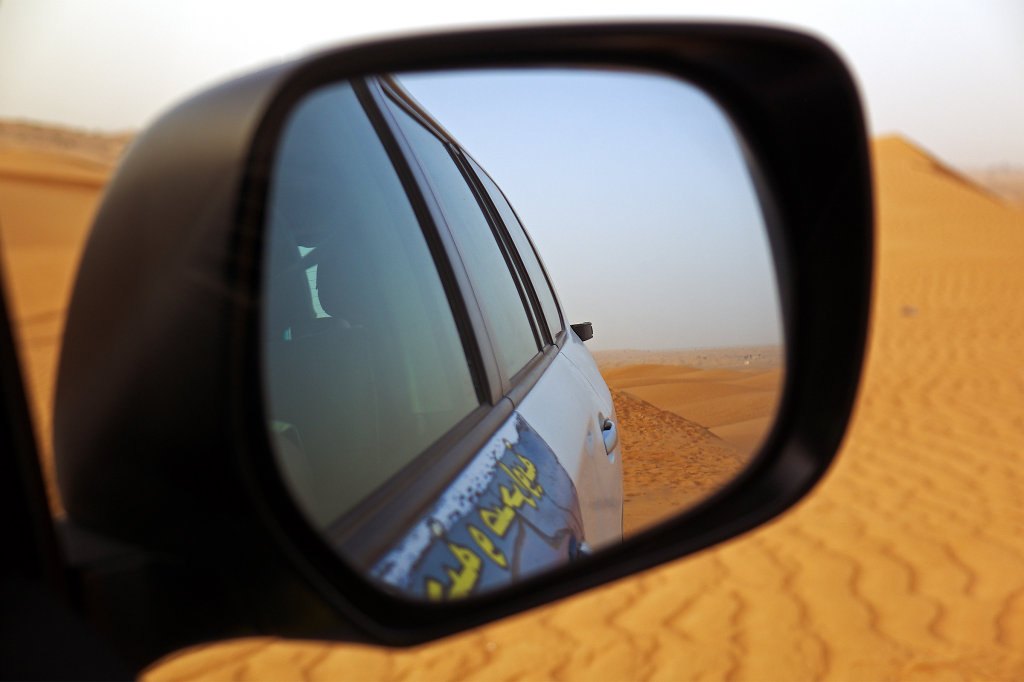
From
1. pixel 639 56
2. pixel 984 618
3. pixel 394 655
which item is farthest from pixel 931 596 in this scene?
pixel 639 56

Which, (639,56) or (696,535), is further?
(639,56)

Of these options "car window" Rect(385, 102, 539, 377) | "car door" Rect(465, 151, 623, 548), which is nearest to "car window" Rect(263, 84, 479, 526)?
"car window" Rect(385, 102, 539, 377)

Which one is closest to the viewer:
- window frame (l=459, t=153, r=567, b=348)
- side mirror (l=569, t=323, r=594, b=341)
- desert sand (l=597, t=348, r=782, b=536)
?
desert sand (l=597, t=348, r=782, b=536)

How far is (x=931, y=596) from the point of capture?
4.14 m

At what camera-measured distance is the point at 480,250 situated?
2.00 m

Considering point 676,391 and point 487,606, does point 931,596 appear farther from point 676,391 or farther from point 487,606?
point 487,606

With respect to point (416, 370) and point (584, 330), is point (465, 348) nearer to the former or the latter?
point (416, 370)

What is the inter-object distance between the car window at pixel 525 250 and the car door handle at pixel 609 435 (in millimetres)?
339

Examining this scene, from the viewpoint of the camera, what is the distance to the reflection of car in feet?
3.60

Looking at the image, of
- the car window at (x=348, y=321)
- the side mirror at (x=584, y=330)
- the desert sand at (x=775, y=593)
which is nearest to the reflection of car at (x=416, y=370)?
the car window at (x=348, y=321)

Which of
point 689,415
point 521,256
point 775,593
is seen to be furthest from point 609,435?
point 775,593

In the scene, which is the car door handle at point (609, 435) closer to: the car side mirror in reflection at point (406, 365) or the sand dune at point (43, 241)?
the car side mirror in reflection at point (406, 365)

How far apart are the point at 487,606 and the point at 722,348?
1.00m

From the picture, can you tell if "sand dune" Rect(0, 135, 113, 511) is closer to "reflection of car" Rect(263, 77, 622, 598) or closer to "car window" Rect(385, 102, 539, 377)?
"reflection of car" Rect(263, 77, 622, 598)
